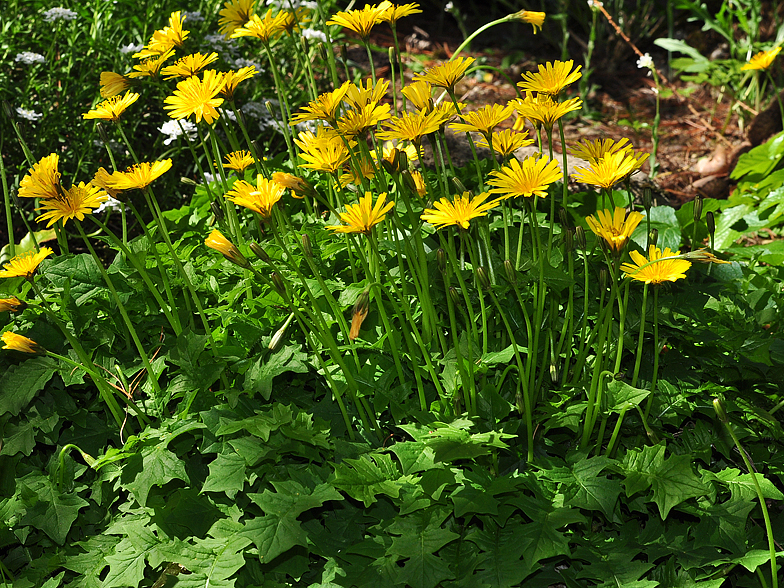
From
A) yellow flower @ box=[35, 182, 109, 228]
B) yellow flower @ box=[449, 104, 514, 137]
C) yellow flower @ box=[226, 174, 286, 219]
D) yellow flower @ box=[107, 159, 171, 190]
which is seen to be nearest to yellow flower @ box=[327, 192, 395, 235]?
yellow flower @ box=[226, 174, 286, 219]

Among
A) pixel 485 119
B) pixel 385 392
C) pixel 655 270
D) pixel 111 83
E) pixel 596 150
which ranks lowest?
pixel 385 392

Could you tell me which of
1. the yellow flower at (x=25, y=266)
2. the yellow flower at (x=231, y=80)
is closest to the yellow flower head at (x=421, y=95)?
the yellow flower at (x=231, y=80)

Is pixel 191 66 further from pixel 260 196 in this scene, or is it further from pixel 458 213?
pixel 458 213

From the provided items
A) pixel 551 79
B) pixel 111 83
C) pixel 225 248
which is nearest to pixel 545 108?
pixel 551 79

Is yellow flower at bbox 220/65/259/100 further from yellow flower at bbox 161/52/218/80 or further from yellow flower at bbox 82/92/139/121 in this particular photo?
yellow flower at bbox 82/92/139/121

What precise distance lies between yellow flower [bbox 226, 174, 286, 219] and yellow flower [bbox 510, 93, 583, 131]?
1.91 ft

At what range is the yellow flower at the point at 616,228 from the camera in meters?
1.42

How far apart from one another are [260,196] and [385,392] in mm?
564

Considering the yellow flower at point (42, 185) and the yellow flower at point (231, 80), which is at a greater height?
the yellow flower at point (231, 80)

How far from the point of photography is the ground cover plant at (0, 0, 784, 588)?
56.5 inches

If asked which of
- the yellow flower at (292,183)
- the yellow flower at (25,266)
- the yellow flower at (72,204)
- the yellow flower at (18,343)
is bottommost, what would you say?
the yellow flower at (18,343)

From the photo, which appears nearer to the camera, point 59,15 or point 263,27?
point 263,27

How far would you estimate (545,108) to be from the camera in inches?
59.2

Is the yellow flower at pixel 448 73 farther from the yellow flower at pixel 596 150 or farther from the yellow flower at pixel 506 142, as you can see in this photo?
the yellow flower at pixel 596 150
